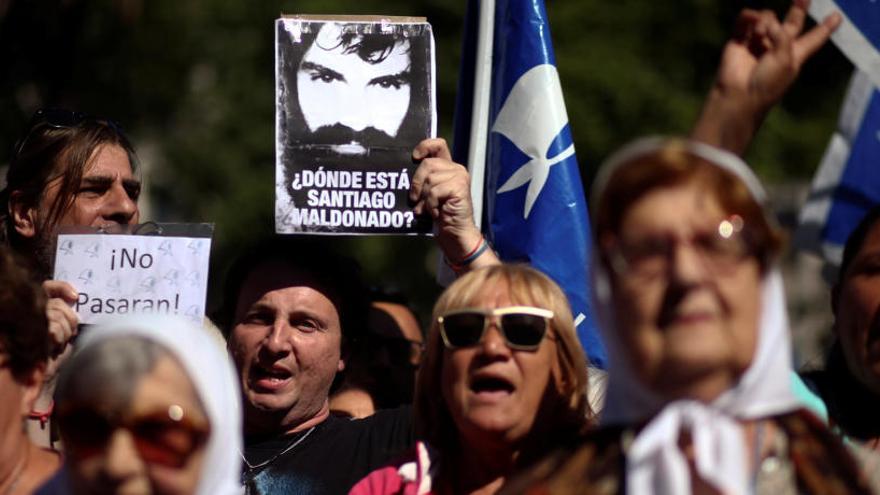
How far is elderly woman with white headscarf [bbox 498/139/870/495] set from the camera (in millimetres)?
2936

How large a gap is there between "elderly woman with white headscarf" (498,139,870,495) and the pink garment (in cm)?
90

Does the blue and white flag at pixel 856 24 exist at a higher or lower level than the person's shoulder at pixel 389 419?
higher

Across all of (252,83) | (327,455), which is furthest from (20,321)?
(252,83)

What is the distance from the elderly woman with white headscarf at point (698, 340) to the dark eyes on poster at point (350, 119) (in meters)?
1.88

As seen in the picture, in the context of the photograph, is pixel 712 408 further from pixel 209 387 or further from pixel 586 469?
pixel 209 387

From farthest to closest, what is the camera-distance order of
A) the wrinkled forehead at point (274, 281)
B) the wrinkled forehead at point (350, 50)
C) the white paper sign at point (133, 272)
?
the wrinkled forehead at point (274, 281) < the wrinkled forehead at point (350, 50) < the white paper sign at point (133, 272)

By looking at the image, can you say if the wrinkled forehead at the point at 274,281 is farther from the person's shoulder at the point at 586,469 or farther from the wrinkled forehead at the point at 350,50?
the person's shoulder at the point at 586,469

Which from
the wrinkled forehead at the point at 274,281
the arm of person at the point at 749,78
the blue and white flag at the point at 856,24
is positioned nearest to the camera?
the arm of person at the point at 749,78

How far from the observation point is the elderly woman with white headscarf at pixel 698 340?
2936mm

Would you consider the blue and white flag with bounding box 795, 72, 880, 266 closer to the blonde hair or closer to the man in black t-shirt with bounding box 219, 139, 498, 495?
the man in black t-shirt with bounding box 219, 139, 498, 495

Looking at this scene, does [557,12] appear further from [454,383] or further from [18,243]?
[454,383]

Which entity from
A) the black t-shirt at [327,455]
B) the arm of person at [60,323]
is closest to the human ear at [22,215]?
the arm of person at [60,323]

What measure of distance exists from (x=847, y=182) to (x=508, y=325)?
2106 millimetres

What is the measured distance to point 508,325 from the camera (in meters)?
3.90
